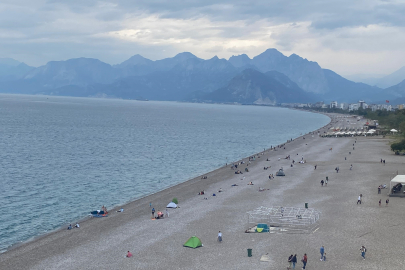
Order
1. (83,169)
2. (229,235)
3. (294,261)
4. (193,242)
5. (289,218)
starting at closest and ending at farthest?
1. (294,261)
2. (193,242)
3. (229,235)
4. (289,218)
5. (83,169)

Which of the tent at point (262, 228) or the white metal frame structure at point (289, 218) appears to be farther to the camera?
the white metal frame structure at point (289, 218)

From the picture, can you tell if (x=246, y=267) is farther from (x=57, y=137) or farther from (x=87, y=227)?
(x=57, y=137)

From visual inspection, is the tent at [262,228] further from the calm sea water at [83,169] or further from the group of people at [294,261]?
the calm sea water at [83,169]

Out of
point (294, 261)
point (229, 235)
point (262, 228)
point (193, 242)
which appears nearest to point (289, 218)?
point (262, 228)

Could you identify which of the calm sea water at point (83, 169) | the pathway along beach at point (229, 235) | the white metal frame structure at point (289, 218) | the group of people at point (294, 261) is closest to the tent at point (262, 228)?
the pathway along beach at point (229, 235)

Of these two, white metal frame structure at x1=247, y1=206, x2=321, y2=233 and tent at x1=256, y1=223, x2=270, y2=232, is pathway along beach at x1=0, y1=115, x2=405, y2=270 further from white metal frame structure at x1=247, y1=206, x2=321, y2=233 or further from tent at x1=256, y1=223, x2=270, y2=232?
white metal frame structure at x1=247, y1=206, x2=321, y2=233

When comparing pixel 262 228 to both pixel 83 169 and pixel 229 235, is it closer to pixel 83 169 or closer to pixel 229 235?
pixel 229 235
